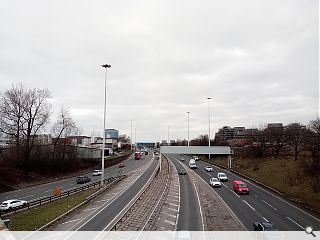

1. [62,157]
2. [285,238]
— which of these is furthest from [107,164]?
[285,238]

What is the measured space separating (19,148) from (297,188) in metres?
47.0

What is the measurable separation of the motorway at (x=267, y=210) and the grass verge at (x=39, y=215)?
15.5m

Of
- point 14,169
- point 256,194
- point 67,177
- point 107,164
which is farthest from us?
point 107,164

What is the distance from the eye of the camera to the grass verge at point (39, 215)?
24734mm

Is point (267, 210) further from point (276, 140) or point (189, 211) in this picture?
point (276, 140)

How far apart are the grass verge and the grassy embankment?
23050 mm

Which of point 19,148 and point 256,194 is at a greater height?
point 19,148

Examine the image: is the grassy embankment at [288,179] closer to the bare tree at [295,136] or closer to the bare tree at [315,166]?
the bare tree at [315,166]

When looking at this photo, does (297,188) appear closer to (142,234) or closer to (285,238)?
(285,238)

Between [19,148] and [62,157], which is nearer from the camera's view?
[19,148]

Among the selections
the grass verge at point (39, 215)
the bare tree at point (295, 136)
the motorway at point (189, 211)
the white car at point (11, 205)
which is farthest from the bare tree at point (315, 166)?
the white car at point (11, 205)

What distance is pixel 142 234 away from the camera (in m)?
23.9

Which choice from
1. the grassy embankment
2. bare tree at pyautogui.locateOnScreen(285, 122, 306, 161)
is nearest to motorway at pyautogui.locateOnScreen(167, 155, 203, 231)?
the grassy embankment

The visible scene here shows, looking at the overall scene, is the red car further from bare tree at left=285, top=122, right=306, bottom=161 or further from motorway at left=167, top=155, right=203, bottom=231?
bare tree at left=285, top=122, right=306, bottom=161
